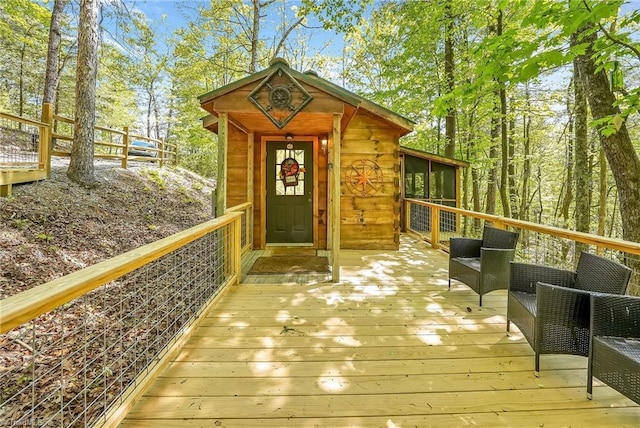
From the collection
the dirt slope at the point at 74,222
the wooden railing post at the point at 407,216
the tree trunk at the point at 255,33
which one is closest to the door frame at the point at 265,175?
the dirt slope at the point at 74,222

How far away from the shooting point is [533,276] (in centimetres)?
250

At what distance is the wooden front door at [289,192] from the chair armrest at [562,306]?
14.5 ft

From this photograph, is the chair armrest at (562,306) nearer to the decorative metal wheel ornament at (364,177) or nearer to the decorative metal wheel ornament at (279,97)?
the decorative metal wheel ornament at (279,97)

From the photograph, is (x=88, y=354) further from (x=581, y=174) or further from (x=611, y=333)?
(x=581, y=174)

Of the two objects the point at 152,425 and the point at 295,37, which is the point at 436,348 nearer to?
the point at 152,425

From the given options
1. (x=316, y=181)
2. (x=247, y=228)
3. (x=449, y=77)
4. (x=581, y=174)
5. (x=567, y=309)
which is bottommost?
(x=567, y=309)

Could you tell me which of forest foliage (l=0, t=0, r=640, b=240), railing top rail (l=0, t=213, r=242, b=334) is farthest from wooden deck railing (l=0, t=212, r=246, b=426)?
forest foliage (l=0, t=0, r=640, b=240)

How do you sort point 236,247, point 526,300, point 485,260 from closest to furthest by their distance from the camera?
point 526,300 < point 485,260 < point 236,247

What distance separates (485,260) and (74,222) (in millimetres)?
6648

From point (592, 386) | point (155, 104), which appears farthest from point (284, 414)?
point (155, 104)

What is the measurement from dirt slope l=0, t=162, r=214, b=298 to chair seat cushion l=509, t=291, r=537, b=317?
5.22m

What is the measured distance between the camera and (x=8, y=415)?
246 centimetres

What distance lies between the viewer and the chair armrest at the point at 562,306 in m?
1.94

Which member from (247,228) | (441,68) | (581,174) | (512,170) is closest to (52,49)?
(247,228)
